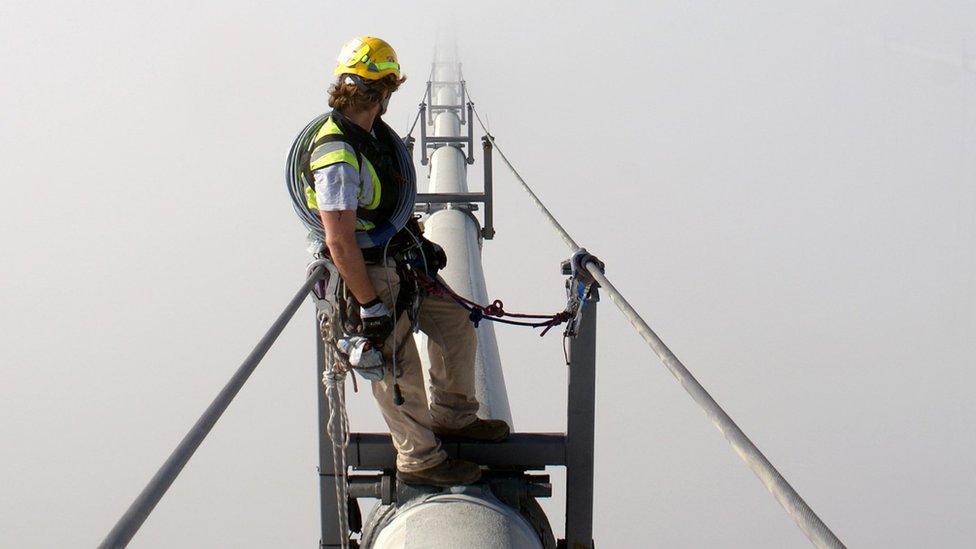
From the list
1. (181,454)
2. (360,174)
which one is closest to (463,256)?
(360,174)

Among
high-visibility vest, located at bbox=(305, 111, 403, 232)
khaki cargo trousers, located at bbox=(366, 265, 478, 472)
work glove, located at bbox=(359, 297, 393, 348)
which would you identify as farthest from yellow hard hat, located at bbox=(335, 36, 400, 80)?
work glove, located at bbox=(359, 297, 393, 348)

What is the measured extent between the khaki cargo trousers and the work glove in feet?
0.24

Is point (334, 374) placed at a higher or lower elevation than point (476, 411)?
higher

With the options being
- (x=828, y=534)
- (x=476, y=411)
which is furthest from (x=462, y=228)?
(x=828, y=534)

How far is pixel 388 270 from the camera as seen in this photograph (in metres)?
4.62

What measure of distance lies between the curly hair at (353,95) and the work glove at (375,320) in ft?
2.93

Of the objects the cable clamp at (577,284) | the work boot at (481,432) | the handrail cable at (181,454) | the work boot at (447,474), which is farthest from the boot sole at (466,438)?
the handrail cable at (181,454)

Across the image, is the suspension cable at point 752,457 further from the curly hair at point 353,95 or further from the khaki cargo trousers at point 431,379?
the curly hair at point 353,95

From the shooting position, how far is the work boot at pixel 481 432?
16.4 feet

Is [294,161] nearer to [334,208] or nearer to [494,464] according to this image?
[334,208]

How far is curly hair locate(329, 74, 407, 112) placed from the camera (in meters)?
4.37

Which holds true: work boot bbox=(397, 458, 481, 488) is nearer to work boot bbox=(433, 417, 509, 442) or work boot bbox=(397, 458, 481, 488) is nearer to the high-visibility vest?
work boot bbox=(433, 417, 509, 442)

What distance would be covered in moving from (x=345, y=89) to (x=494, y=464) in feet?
6.66

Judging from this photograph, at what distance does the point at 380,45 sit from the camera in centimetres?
437
